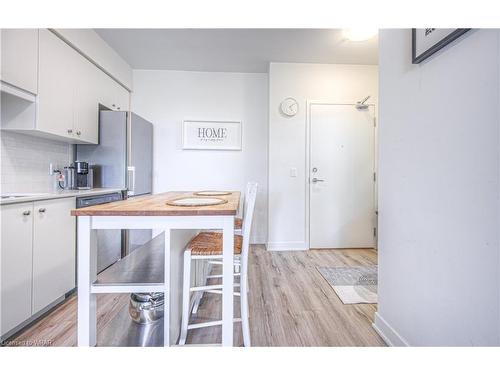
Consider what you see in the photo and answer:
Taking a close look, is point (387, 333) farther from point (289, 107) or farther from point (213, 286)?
point (289, 107)

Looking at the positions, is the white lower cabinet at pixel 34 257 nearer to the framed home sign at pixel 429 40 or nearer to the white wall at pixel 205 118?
the white wall at pixel 205 118

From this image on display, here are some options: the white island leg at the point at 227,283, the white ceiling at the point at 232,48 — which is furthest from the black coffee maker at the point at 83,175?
the white island leg at the point at 227,283

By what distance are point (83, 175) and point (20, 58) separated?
121 centimetres

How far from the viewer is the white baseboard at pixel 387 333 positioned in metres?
1.31

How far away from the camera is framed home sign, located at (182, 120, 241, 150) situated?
3633 mm

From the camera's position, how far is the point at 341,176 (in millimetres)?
3422

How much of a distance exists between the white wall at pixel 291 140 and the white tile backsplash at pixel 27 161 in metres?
2.47

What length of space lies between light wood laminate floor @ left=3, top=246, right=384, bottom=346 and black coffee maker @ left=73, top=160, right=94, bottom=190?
1.20m

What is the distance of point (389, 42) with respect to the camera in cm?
145

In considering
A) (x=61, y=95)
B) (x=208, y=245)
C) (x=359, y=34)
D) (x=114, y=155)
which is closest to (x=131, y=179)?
(x=114, y=155)

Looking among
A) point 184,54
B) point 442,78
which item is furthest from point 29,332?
point 184,54

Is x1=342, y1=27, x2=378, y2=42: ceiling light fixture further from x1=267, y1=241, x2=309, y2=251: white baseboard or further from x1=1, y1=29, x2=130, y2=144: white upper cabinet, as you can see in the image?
x1=1, y1=29, x2=130, y2=144: white upper cabinet
